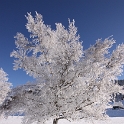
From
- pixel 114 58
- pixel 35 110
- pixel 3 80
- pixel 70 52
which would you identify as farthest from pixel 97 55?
pixel 3 80

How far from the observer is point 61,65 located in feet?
27.7

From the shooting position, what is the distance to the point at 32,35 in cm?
948

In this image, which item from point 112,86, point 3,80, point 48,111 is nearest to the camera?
point 48,111

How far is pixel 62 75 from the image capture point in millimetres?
8734

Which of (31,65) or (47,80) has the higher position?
(31,65)

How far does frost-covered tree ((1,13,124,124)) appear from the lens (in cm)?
843

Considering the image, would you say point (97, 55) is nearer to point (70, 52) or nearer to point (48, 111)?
point (70, 52)

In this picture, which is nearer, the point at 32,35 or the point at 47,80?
the point at 47,80

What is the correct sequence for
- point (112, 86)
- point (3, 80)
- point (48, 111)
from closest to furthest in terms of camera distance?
point (48, 111) < point (112, 86) < point (3, 80)

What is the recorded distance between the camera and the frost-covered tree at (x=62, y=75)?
8.43 m

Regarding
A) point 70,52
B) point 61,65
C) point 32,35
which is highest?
point 32,35

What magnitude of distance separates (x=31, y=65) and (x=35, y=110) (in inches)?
86.0

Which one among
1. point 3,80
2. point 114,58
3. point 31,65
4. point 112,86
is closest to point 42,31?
point 31,65

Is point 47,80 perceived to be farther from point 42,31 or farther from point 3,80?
point 3,80
